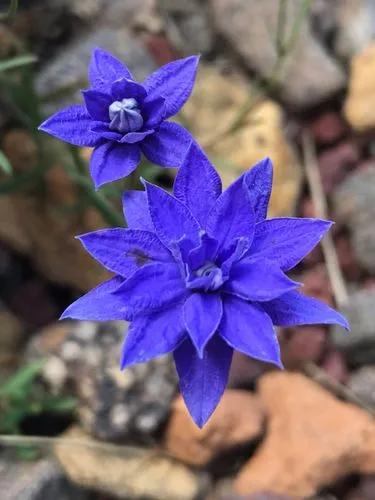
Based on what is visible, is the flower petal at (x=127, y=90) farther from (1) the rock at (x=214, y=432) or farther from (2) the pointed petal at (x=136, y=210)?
(1) the rock at (x=214, y=432)

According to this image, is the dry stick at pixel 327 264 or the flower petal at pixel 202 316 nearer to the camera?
the flower petal at pixel 202 316

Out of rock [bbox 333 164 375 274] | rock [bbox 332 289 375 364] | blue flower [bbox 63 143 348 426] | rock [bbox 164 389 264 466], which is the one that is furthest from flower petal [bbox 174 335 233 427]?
rock [bbox 333 164 375 274]

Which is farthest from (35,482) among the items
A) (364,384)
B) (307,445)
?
(364,384)

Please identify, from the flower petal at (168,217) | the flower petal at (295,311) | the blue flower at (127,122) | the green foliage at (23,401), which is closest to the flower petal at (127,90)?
the blue flower at (127,122)

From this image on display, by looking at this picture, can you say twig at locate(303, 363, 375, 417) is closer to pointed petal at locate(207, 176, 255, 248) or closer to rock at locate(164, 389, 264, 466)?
rock at locate(164, 389, 264, 466)

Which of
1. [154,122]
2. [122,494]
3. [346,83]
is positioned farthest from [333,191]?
[154,122]
